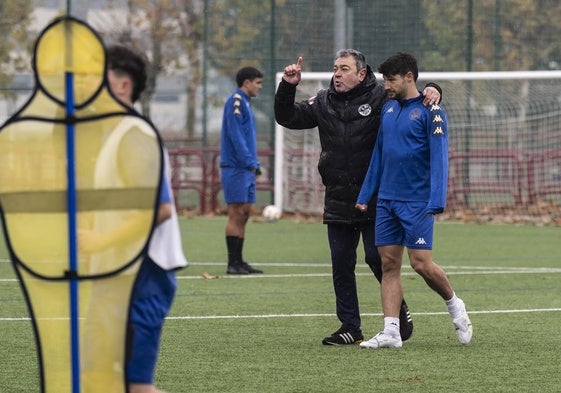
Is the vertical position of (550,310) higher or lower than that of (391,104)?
lower

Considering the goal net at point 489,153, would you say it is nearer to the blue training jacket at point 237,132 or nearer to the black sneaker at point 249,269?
the blue training jacket at point 237,132

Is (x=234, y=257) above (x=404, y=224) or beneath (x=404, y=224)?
beneath

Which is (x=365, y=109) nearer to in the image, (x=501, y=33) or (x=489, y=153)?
(x=489, y=153)

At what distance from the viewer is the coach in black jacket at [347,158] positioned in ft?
32.7

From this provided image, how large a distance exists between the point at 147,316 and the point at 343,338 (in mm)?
4469

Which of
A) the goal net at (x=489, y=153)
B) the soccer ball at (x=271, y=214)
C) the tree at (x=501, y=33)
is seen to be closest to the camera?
the soccer ball at (x=271, y=214)

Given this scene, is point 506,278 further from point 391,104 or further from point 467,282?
point 391,104

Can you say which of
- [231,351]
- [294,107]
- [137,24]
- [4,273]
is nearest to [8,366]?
[231,351]

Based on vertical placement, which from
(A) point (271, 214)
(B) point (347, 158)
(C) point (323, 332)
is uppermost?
(B) point (347, 158)

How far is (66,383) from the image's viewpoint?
5.18 m

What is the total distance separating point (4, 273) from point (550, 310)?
6283 mm

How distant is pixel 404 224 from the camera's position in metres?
9.55

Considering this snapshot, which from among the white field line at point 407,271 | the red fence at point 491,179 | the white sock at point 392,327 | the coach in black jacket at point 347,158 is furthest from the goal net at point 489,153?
the white sock at point 392,327

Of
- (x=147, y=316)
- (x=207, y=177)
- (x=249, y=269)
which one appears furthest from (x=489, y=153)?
(x=147, y=316)
